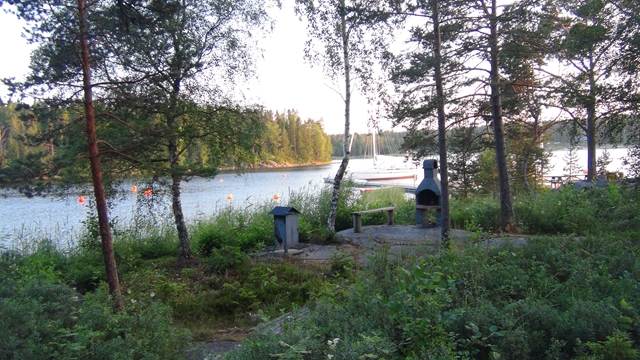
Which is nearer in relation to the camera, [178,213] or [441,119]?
[441,119]

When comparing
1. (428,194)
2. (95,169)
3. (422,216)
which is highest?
(95,169)

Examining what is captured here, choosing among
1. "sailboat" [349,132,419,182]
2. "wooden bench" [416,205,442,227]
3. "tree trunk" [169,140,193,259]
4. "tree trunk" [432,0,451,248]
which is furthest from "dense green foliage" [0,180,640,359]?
"sailboat" [349,132,419,182]

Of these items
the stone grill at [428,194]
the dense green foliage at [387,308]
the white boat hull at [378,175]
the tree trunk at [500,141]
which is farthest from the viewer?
the white boat hull at [378,175]

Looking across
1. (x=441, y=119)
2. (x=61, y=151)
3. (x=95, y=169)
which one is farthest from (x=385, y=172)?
(x=95, y=169)

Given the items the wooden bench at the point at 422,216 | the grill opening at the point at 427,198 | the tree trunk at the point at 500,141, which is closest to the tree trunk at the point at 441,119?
the tree trunk at the point at 500,141

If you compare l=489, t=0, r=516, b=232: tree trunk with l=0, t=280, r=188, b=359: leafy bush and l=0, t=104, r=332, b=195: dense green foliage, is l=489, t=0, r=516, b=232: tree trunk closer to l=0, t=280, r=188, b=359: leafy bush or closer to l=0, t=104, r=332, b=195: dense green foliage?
l=0, t=104, r=332, b=195: dense green foliage

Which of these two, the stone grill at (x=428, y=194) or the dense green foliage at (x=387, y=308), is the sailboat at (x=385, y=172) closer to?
the stone grill at (x=428, y=194)

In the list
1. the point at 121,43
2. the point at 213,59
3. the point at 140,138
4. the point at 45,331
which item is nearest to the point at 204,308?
the point at 140,138

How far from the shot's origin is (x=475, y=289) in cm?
418

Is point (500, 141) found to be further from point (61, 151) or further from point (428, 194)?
point (61, 151)

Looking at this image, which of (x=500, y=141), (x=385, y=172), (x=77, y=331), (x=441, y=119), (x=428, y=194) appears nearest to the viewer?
(x=77, y=331)

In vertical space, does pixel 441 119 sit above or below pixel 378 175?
above

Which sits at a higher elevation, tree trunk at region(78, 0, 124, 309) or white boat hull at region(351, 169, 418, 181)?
tree trunk at region(78, 0, 124, 309)

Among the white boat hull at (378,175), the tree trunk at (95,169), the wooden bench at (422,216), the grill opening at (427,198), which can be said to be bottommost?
the white boat hull at (378,175)
